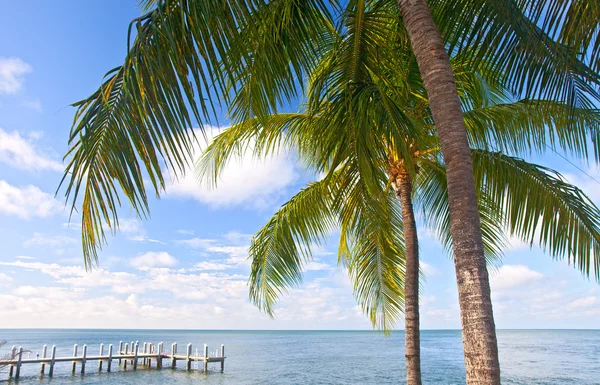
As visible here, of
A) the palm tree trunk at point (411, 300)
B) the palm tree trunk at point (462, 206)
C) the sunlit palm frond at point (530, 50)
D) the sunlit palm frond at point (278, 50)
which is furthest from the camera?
the palm tree trunk at point (411, 300)

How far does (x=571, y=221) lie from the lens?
5668mm

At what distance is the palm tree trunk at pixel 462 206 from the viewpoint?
9.18ft

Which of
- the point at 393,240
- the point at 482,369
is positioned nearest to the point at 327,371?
the point at 393,240

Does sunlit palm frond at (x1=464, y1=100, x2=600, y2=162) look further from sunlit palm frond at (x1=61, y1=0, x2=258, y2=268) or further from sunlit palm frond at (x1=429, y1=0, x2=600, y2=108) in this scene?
sunlit palm frond at (x1=61, y1=0, x2=258, y2=268)

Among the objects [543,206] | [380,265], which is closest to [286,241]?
[380,265]

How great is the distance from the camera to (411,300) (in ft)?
21.5

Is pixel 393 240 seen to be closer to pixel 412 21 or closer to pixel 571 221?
pixel 571 221

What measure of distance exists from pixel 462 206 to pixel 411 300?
3797mm

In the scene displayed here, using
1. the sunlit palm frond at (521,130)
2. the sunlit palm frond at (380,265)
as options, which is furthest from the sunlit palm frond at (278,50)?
the sunlit palm frond at (380,265)

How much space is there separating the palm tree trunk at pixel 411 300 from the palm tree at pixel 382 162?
15mm

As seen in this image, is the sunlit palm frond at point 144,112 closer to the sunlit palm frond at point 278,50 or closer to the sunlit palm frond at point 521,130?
the sunlit palm frond at point 278,50

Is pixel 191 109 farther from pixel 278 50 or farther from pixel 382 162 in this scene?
pixel 382 162

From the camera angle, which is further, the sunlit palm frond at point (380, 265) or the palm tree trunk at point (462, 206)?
the sunlit palm frond at point (380, 265)

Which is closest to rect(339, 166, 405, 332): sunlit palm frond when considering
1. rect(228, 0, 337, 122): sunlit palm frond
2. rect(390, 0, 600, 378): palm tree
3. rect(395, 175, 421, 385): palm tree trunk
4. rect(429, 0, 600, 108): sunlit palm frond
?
rect(395, 175, 421, 385): palm tree trunk
